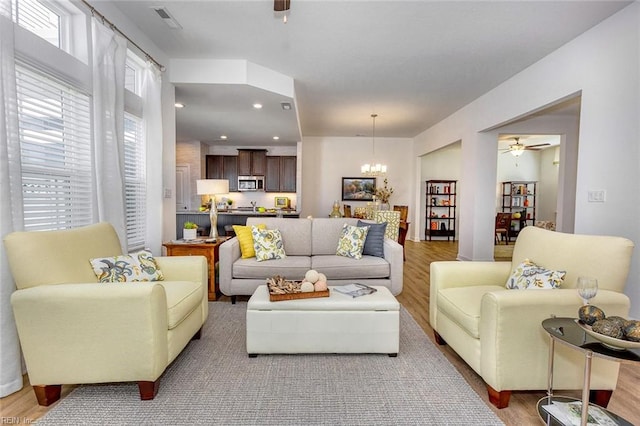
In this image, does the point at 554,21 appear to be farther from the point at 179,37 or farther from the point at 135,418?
the point at 135,418

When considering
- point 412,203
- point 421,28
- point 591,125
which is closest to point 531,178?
point 412,203

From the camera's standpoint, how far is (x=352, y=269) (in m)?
3.42

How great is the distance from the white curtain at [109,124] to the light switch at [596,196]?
4515 mm

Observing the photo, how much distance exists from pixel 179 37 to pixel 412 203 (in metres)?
6.98

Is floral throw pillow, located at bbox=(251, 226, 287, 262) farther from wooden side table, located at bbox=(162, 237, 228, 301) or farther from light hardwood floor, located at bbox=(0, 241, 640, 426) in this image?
light hardwood floor, located at bbox=(0, 241, 640, 426)

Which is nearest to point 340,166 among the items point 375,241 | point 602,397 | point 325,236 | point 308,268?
point 325,236

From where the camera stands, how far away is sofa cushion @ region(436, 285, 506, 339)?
6.21 feet

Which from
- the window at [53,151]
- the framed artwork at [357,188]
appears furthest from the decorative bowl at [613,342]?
the framed artwork at [357,188]

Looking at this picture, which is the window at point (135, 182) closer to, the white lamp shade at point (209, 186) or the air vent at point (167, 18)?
the white lamp shade at point (209, 186)

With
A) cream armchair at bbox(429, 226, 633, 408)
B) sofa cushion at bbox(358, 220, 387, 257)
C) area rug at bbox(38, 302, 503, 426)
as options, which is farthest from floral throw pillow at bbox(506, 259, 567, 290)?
sofa cushion at bbox(358, 220, 387, 257)

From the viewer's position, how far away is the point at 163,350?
1795 mm

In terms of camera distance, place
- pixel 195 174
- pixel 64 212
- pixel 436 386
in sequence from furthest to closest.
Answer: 1. pixel 195 174
2. pixel 64 212
3. pixel 436 386

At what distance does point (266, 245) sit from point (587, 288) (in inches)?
109

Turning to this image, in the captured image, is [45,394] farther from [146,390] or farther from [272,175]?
[272,175]
